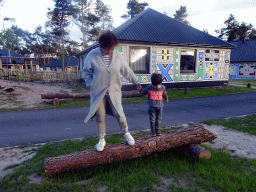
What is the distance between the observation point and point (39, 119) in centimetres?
737

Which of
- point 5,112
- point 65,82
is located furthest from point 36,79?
point 5,112

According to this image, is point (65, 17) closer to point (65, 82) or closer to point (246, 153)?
point (65, 82)

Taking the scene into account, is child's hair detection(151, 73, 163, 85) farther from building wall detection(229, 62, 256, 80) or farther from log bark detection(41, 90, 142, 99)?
building wall detection(229, 62, 256, 80)

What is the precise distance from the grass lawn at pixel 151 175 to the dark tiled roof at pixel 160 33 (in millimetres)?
10719

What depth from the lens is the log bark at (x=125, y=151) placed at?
3244 mm

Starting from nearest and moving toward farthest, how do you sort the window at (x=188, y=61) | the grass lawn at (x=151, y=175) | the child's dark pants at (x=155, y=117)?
1. the grass lawn at (x=151, y=175)
2. the child's dark pants at (x=155, y=117)
3. the window at (x=188, y=61)

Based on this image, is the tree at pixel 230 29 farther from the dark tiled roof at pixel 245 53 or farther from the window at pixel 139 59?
the window at pixel 139 59

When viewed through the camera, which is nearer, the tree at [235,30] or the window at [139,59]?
the window at [139,59]

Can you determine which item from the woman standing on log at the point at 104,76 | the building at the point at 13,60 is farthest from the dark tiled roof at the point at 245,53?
Result: the building at the point at 13,60

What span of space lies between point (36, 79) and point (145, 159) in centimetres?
2040

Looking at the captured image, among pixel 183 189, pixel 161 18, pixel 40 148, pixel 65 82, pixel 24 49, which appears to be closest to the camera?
pixel 183 189

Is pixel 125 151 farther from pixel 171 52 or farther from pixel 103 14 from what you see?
pixel 103 14

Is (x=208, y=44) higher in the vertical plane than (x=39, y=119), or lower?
higher

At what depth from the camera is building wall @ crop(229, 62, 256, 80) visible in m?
26.2
